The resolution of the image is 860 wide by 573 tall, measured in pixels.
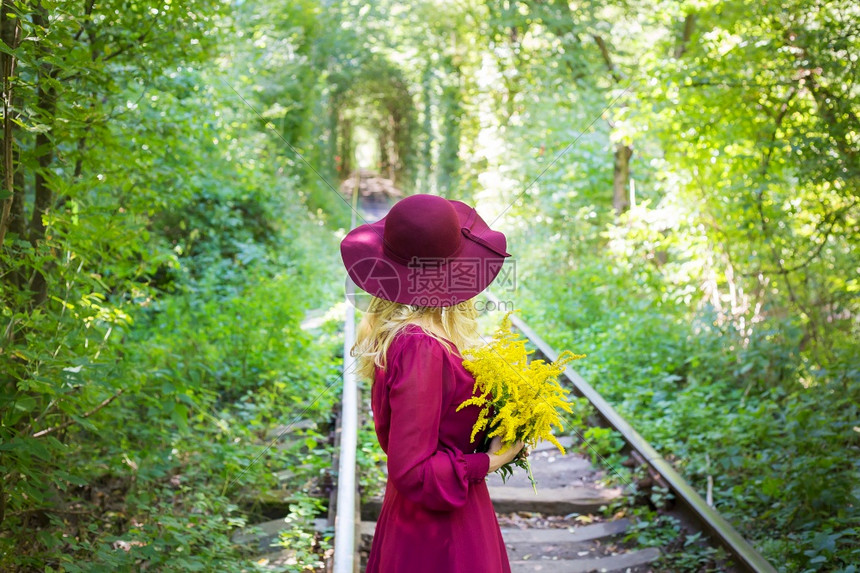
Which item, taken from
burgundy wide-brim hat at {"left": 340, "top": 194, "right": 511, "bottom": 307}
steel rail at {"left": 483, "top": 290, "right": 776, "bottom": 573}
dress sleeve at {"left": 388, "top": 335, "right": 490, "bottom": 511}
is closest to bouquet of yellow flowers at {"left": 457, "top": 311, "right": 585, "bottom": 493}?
dress sleeve at {"left": 388, "top": 335, "right": 490, "bottom": 511}

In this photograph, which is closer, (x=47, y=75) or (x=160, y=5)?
(x=47, y=75)

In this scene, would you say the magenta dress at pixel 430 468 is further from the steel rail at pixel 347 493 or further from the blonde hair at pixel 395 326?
the steel rail at pixel 347 493

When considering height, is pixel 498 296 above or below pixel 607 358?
above

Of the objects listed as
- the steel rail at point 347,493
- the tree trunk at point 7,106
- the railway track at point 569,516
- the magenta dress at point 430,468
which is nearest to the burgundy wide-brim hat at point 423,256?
the magenta dress at point 430,468

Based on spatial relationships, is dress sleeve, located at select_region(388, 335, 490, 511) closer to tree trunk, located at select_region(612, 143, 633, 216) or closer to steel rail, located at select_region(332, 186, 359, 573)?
steel rail, located at select_region(332, 186, 359, 573)

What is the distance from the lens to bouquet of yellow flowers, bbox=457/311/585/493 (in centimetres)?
236

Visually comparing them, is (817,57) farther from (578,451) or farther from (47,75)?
(47,75)

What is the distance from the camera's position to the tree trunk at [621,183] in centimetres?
1255

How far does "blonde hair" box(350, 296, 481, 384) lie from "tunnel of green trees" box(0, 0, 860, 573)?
1.62m

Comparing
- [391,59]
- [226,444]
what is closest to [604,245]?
[226,444]

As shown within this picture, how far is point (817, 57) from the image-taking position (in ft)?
20.8

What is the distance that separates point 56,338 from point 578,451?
4192 millimetres

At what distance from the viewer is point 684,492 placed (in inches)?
191

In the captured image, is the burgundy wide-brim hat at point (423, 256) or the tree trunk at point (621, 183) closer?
the burgundy wide-brim hat at point (423, 256)
